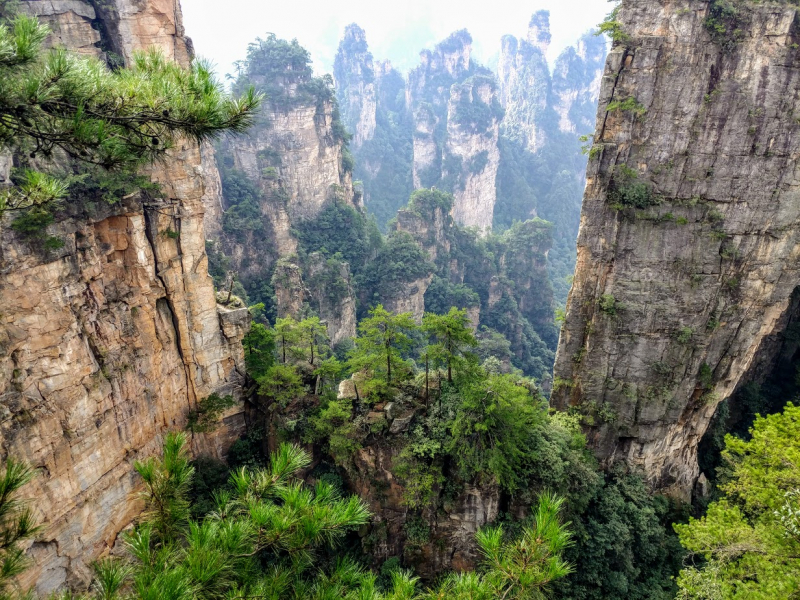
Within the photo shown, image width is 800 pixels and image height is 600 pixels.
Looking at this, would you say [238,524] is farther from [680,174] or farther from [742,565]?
[680,174]

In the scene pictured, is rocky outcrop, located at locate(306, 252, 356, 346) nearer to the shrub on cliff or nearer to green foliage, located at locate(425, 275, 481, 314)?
green foliage, located at locate(425, 275, 481, 314)

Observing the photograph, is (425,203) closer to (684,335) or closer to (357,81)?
(684,335)

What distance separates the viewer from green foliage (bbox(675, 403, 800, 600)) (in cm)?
703

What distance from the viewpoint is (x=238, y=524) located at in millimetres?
4559

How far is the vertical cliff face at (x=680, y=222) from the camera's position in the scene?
47.0 feet

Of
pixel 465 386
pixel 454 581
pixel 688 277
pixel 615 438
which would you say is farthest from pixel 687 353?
pixel 454 581

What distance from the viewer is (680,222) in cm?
1539

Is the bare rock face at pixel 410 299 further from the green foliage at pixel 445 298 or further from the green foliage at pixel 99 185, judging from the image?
the green foliage at pixel 99 185

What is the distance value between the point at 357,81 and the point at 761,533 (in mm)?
72902

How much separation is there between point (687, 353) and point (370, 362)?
34.9ft

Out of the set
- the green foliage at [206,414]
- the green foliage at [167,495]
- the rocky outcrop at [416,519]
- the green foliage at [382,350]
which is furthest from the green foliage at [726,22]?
the green foliage at [206,414]

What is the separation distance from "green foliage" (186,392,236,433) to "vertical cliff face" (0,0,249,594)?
0.87 ft

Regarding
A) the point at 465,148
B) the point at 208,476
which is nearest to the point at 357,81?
the point at 465,148

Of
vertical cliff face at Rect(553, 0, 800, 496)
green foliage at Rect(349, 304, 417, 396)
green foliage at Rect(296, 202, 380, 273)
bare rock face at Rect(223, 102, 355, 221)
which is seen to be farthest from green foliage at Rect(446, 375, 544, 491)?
bare rock face at Rect(223, 102, 355, 221)
